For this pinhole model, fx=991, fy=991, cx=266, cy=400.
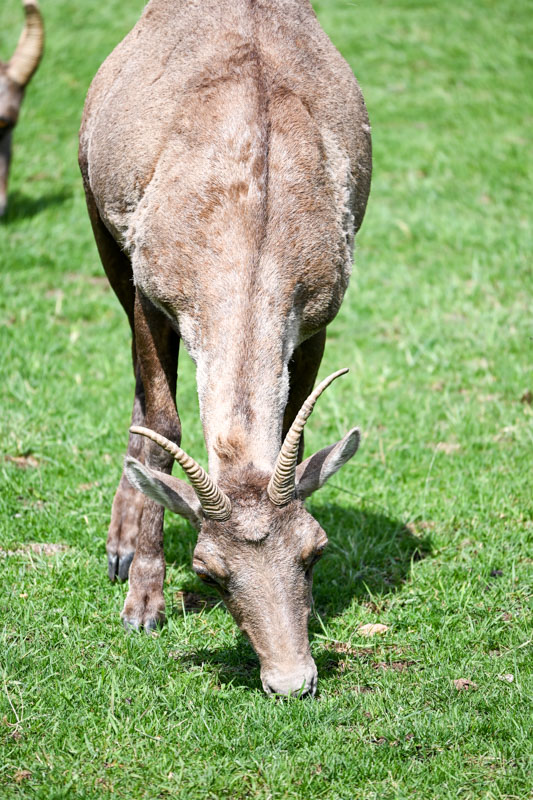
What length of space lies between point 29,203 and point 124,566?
7.85 metres

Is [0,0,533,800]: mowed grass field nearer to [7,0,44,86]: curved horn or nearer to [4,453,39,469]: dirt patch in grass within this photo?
[4,453,39,469]: dirt patch in grass

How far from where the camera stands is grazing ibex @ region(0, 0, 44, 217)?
12.7 meters

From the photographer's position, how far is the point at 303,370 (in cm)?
587

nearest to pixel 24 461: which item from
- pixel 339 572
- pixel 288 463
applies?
pixel 339 572

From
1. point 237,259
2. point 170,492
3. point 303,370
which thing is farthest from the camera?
point 303,370

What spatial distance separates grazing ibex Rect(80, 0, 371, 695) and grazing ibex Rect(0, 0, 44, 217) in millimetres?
6826

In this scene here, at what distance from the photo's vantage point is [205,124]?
5.20 m

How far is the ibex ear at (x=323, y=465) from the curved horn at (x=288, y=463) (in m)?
0.26

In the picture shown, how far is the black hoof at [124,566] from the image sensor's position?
6.07m

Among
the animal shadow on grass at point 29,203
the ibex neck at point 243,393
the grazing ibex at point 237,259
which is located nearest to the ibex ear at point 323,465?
the grazing ibex at point 237,259

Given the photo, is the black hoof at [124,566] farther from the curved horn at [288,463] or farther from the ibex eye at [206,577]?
the curved horn at [288,463]

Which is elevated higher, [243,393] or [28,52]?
[243,393]

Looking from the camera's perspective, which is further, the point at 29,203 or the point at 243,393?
the point at 29,203

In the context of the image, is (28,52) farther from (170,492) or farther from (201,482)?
(201,482)
